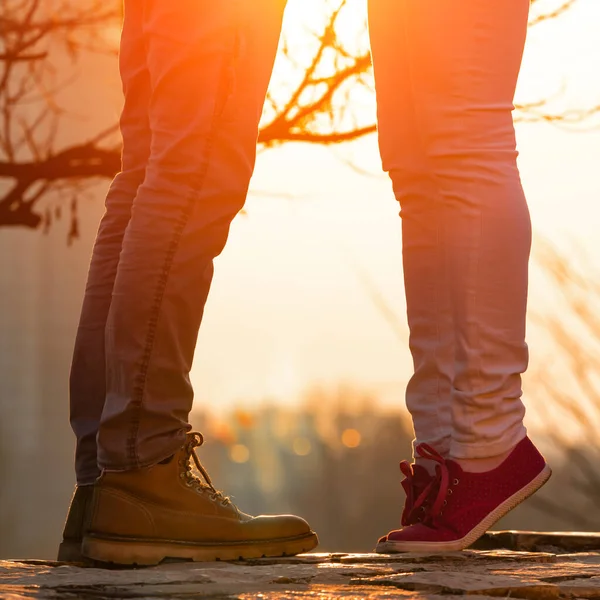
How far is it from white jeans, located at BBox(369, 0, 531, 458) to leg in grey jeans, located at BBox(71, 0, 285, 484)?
0.93 feet

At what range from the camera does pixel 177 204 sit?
1554 millimetres

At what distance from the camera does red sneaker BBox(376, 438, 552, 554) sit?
5.65 feet

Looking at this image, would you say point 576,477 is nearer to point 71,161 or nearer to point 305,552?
point 71,161

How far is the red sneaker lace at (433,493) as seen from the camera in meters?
1.74

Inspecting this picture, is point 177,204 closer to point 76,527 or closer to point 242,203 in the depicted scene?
point 242,203

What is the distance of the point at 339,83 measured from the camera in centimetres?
388

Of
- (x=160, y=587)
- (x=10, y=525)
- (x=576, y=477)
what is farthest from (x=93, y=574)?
(x=10, y=525)

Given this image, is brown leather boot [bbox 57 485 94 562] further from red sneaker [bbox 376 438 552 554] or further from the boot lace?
red sneaker [bbox 376 438 552 554]

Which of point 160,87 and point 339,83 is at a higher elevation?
point 339,83

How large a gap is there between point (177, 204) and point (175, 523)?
48 cm

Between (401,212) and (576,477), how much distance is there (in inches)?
265

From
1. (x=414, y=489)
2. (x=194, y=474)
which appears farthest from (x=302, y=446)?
(x=194, y=474)

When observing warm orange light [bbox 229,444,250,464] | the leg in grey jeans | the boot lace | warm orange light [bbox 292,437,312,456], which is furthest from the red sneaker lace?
warm orange light [bbox 292,437,312,456]

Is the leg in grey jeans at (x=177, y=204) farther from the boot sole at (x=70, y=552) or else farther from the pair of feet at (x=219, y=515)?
the boot sole at (x=70, y=552)
